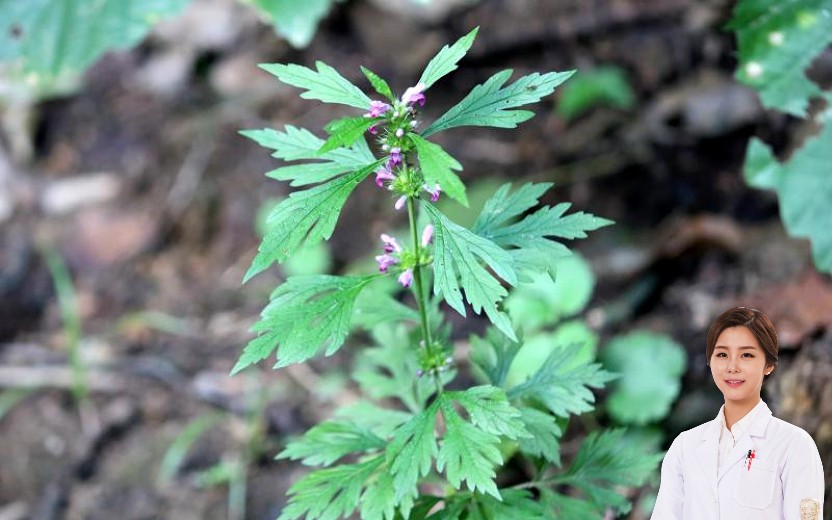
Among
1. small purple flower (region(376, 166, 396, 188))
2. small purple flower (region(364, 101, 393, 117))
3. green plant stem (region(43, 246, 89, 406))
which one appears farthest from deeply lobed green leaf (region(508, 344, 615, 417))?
green plant stem (region(43, 246, 89, 406))

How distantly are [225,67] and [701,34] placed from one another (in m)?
2.20

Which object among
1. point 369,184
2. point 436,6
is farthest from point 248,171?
point 436,6

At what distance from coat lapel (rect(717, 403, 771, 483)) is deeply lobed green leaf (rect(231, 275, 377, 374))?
67 cm

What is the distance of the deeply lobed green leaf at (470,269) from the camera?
4.48 ft

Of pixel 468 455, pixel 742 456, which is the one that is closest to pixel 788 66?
pixel 742 456

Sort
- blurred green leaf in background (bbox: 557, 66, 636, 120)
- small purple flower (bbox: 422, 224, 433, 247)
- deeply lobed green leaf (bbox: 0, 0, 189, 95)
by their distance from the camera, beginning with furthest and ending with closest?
blurred green leaf in background (bbox: 557, 66, 636, 120)
deeply lobed green leaf (bbox: 0, 0, 189, 95)
small purple flower (bbox: 422, 224, 433, 247)

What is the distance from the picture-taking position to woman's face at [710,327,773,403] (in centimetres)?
144

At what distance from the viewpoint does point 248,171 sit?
3.79 metres

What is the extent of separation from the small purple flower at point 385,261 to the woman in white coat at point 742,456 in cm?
58

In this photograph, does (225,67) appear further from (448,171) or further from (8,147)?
(448,171)

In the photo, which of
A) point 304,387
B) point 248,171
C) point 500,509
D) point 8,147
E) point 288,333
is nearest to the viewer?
point 288,333

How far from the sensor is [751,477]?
4.58 feet

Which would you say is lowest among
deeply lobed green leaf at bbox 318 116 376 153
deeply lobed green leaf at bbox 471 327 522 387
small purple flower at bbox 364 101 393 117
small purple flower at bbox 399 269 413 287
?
deeply lobed green leaf at bbox 471 327 522 387

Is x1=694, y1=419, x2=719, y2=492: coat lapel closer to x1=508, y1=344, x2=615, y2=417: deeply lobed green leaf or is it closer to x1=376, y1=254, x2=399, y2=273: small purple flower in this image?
x1=508, y1=344, x2=615, y2=417: deeply lobed green leaf
